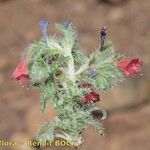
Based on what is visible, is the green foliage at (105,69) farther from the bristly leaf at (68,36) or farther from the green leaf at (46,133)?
the green leaf at (46,133)

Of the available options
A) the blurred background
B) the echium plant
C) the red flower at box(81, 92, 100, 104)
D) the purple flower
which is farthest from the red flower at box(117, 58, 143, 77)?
the blurred background

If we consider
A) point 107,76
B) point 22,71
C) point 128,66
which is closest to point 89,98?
point 107,76

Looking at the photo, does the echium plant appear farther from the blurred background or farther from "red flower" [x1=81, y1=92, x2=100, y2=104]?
the blurred background

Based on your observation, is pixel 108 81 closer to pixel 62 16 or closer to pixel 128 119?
pixel 128 119

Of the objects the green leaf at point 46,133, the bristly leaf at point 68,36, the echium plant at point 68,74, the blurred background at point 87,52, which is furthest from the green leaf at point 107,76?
Answer: the blurred background at point 87,52

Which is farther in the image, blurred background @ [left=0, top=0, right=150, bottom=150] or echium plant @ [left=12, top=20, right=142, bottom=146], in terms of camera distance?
blurred background @ [left=0, top=0, right=150, bottom=150]

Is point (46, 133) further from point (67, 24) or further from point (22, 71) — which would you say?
point (67, 24)
